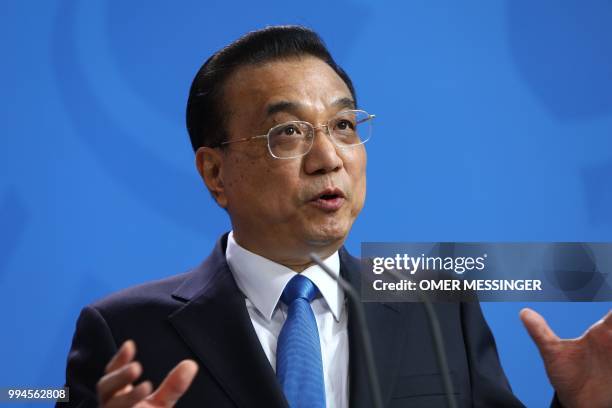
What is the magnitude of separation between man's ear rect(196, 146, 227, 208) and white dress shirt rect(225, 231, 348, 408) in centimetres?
20

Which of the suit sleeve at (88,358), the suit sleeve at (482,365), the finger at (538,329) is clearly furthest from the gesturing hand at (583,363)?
the suit sleeve at (88,358)

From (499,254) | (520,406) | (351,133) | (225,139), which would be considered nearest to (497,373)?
(520,406)

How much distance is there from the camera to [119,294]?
2.06 metres

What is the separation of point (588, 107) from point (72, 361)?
158 centimetres

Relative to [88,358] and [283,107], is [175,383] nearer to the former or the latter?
[88,358]

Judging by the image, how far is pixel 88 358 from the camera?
6.32 feet

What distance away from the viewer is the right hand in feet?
4.76

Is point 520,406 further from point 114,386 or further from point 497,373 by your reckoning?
point 114,386

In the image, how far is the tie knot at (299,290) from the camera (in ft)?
6.53

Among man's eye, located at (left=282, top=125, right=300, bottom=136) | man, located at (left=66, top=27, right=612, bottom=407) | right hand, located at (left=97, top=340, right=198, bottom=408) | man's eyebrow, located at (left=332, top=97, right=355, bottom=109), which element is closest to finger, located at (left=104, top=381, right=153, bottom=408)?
right hand, located at (left=97, top=340, right=198, bottom=408)

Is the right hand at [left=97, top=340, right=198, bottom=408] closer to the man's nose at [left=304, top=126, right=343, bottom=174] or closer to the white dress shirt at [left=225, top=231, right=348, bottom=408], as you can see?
the white dress shirt at [left=225, top=231, right=348, bottom=408]

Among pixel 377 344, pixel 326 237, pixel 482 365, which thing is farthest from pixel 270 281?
pixel 482 365

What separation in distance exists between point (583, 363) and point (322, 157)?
680 millimetres

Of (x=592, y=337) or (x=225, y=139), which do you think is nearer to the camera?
(x=592, y=337)
